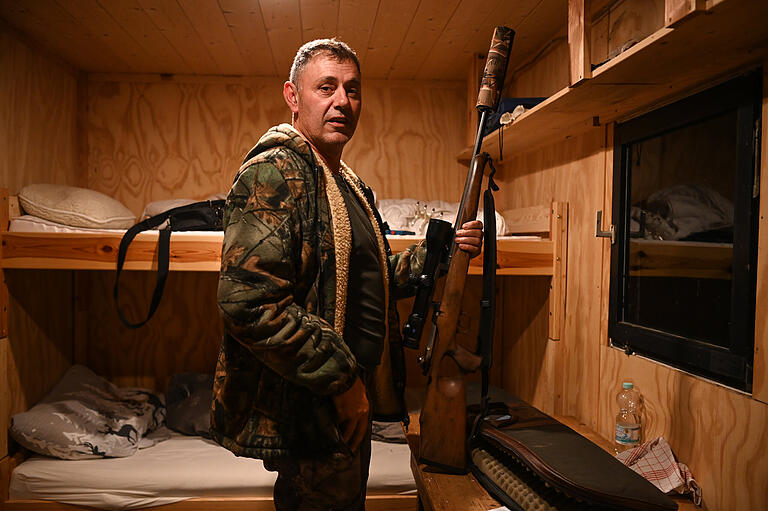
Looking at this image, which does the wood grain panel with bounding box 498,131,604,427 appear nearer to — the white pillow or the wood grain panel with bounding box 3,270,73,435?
the white pillow

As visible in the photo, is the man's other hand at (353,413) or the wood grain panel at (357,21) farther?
the wood grain panel at (357,21)

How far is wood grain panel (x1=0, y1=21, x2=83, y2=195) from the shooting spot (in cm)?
216

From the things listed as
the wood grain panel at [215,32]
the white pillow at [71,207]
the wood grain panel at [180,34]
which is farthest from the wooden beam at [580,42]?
the white pillow at [71,207]

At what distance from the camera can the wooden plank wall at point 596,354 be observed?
47.9 inches

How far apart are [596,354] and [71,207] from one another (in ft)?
6.69

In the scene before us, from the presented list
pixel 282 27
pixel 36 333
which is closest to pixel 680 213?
pixel 282 27

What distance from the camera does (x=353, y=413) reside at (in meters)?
1.05

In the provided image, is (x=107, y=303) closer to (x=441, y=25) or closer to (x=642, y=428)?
(x=441, y=25)

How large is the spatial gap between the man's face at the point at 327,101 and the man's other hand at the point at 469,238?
39cm

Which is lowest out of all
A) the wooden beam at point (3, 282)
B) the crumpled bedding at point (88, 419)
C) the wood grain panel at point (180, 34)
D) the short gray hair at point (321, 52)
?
the crumpled bedding at point (88, 419)

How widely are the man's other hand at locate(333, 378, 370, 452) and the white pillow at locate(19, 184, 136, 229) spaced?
1.51 metres

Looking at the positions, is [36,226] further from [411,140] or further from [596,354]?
[596,354]

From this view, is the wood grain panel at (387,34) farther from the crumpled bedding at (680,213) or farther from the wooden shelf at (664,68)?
the crumpled bedding at (680,213)

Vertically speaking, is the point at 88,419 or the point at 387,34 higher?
the point at 387,34
